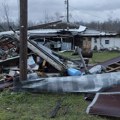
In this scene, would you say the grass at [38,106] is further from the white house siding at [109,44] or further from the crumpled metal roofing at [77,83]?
the white house siding at [109,44]

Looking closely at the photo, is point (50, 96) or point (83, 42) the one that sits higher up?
point (50, 96)

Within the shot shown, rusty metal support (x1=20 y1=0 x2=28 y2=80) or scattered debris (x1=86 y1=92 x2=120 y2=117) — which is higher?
rusty metal support (x1=20 y1=0 x2=28 y2=80)

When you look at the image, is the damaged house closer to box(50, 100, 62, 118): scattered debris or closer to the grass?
the grass

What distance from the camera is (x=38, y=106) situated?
26.3 feet

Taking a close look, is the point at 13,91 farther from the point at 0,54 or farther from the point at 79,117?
the point at 0,54

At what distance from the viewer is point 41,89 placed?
30.6 feet

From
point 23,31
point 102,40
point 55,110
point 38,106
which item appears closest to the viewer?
point 55,110

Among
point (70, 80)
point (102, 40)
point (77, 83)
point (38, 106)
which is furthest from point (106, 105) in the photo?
point (102, 40)

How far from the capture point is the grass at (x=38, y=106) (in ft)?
23.0

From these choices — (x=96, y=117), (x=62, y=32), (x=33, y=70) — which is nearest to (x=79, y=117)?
(x=96, y=117)

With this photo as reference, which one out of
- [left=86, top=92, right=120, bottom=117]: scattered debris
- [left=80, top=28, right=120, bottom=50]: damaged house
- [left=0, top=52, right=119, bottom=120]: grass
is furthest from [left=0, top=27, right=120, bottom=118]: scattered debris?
[left=80, top=28, right=120, bottom=50]: damaged house

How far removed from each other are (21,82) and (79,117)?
2.91 meters

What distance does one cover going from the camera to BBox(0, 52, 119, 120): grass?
700cm

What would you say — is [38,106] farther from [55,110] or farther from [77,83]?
[77,83]
